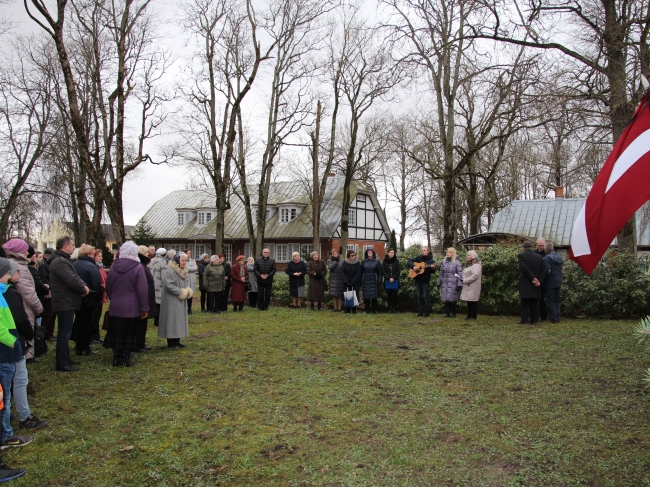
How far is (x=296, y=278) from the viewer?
643 inches

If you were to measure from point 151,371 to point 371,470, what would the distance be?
14.8 ft

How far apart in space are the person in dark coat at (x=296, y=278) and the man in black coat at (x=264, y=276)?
655 mm

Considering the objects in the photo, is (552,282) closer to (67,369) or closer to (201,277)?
(67,369)

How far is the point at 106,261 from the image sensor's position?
35.1 metres

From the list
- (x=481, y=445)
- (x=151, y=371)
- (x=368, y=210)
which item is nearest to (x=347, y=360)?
(x=151, y=371)

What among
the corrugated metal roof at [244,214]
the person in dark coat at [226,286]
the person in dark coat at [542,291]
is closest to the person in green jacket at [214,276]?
the person in dark coat at [226,286]

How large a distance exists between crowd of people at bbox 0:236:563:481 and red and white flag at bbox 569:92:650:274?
4.89 meters

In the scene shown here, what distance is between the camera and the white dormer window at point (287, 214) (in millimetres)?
42250

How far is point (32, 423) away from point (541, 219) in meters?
30.9

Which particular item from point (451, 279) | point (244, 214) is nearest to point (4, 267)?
point (451, 279)

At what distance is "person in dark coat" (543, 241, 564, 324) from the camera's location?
11570 millimetres

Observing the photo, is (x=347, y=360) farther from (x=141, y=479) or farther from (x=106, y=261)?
(x=106, y=261)

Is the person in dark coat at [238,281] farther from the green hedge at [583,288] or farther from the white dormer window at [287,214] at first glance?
the white dormer window at [287,214]

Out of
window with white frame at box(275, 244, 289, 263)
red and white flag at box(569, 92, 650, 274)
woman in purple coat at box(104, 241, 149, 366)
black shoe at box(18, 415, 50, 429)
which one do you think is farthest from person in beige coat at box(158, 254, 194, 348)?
window with white frame at box(275, 244, 289, 263)
